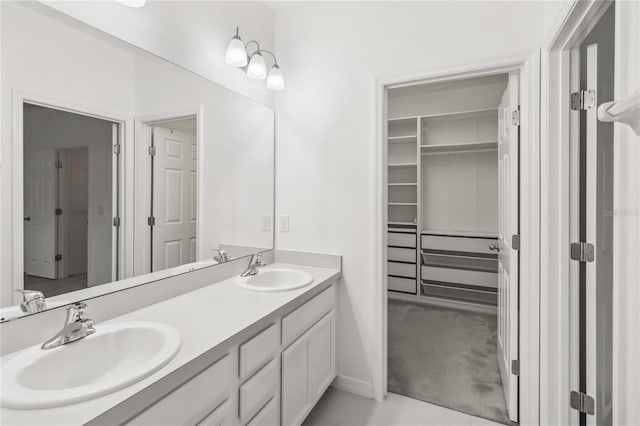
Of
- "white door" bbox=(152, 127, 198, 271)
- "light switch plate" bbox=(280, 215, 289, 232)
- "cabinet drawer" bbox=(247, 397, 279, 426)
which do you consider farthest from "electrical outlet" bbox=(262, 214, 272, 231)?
"cabinet drawer" bbox=(247, 397, 279, 426)

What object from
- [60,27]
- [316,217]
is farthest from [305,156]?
[60,27]

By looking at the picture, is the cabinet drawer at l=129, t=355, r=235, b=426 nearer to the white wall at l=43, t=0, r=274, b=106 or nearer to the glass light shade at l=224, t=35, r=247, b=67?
the white wall at l=43, t=0, r=274, b=106

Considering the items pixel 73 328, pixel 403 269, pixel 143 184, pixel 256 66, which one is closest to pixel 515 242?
pixel 256 66

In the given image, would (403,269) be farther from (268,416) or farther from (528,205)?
(268,416)

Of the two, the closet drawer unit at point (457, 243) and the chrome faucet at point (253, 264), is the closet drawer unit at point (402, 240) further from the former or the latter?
the chrome faucet at point (253, 264)

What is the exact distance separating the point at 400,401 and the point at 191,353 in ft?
5.15

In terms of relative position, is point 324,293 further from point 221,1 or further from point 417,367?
point 221,1

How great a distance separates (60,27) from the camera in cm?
118

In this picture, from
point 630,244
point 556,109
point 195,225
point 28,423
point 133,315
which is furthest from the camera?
point 195,225

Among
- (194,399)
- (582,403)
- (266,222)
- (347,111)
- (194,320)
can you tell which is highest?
(347,111)

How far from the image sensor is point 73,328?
3.53 ft

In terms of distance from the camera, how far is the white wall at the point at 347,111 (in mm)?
1881

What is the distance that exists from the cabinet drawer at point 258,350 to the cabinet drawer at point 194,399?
7cm

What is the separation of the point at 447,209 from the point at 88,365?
3.72m
